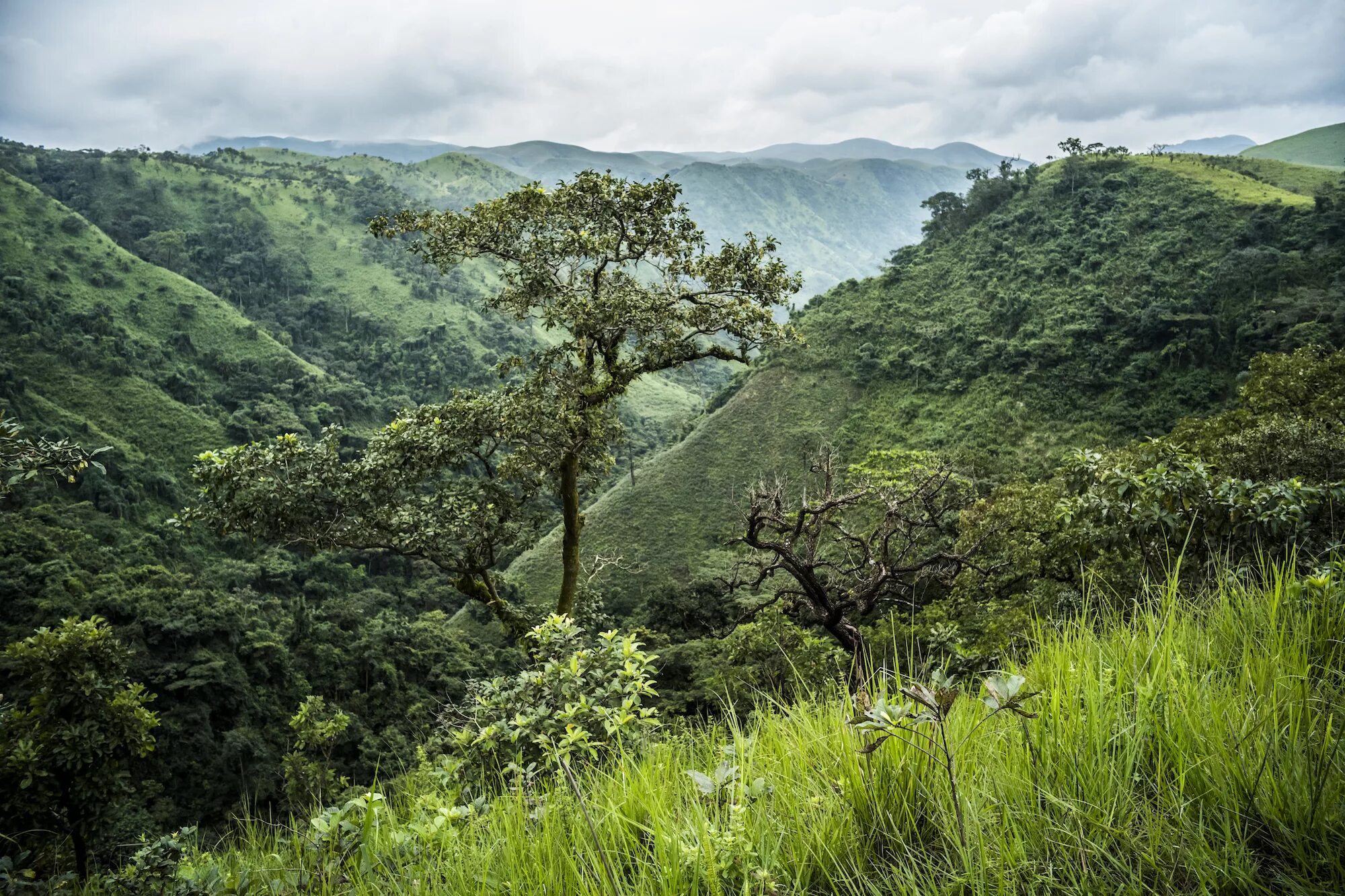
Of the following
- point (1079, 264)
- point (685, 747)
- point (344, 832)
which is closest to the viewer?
point (344, 832)

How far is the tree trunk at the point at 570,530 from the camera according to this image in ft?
29.3

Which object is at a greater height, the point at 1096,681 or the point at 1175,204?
the point at 1175,204

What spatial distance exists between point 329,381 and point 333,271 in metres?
29.8

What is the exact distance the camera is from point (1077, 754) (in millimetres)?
1510

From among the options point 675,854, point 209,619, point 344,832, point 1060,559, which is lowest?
point 209,619

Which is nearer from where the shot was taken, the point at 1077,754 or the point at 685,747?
the point at 1077,754

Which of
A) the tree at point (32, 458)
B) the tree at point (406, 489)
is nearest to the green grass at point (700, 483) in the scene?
the tree at point (406, 489)

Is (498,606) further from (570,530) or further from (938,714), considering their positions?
(938,714)

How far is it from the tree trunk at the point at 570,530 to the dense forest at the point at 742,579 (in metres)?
0.07

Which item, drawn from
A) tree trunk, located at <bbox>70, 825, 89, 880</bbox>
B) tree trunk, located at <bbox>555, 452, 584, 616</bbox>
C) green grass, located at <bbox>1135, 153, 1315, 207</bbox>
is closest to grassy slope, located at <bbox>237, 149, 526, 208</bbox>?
green grass, located at <bbox>1135, 153, 1315, 207</bbox>

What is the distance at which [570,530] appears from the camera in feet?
30.3

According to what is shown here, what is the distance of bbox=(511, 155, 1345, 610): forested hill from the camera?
34.1 meters

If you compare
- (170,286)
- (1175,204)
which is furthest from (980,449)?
(170,286)

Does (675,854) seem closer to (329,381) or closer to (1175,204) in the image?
(1175,204)
